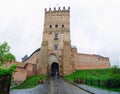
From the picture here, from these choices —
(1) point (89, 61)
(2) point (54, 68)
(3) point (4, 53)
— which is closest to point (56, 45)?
(2) point (54, 68)

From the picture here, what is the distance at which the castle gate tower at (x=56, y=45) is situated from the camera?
42.9 metres

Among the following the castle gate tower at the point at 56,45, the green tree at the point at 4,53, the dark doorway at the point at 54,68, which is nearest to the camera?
the green tree at the point at 4,53

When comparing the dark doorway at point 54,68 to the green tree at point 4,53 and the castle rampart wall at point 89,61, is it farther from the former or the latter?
the green tree at point 4,53

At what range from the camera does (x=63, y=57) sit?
43.1 m

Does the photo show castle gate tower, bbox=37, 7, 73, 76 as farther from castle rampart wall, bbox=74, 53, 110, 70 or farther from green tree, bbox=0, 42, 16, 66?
green tree, bbox=0, 42, 16, 66

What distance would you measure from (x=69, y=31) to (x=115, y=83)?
83.2ft

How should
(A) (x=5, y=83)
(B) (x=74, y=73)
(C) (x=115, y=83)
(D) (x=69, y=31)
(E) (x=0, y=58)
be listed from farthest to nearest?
1. (D) (x=69, y=31)
2. (B) (x=74, y=73)
3. (E) (x=0, y=58)
4. (C) (x=115, y=83)
5. (A) (x=5, y=83)

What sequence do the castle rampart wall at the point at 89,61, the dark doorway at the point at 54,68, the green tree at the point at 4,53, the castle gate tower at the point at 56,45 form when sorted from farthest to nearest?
the castle rampart wall at the point at 89,61 < the dark doorway at the point at 54,68 < the castle gate tower at the point at 56,45 < the green tree at the point at 4,53

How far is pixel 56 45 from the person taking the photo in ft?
147

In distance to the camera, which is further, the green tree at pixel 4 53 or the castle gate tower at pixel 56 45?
the castle gate tower at pixel 56 45

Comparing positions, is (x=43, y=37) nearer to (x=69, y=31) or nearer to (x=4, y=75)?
(x=69, y=31)

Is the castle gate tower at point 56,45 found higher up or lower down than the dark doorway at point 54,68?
higher up

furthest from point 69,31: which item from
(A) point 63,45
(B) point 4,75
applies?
(B) point 4,75

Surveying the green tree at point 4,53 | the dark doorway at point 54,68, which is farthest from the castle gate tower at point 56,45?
the green tree at point 4,53
